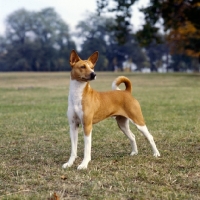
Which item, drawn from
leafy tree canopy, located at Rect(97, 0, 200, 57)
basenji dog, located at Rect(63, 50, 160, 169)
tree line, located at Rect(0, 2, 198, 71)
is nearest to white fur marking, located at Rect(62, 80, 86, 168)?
basenji dog, located at Rect(63, 50, 160, 169)

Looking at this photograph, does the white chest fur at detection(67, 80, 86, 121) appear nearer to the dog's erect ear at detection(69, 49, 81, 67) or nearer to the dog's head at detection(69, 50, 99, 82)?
the dog's head at detection(69, 50, 99, 82)

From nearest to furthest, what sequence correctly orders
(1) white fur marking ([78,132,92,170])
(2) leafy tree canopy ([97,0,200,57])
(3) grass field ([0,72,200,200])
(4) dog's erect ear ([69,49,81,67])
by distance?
(3) grass field ([0,72,200,200]) → (1) white fur marking ([78,132,92,170]) → (4) dog's erect ear ([69,49,81,67]) → (2) leafy tree canopy ([97,0,200,57])

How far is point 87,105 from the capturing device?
5449 millimetres

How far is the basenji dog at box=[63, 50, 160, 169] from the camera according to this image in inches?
212

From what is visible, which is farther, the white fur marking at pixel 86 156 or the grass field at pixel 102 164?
the white fur marking at pixel 86 156

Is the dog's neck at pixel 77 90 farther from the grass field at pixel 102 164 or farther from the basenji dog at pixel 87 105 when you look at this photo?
the grass field at pixel 102 164

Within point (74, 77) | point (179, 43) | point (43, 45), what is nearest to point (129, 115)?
point (74, 77)

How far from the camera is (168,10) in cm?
3291

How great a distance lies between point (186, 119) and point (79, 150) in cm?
400

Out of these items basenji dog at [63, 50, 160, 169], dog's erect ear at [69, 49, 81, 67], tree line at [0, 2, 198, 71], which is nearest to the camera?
basenji dog at [63, 50, 160, 169]

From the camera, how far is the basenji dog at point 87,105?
539 cm

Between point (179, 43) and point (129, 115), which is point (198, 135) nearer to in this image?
point (129, 115)

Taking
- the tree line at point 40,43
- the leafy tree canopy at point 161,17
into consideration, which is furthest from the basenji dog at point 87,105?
the tree line at point 40,43

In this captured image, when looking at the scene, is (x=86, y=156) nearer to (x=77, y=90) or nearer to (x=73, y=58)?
(x=77, y=90)
